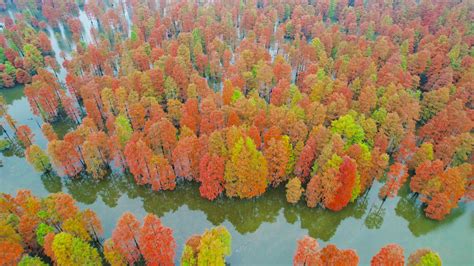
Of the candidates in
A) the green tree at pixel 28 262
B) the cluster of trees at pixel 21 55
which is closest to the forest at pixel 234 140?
the green tree at pixel 28 262

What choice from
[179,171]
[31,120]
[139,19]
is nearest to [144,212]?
[179,171]

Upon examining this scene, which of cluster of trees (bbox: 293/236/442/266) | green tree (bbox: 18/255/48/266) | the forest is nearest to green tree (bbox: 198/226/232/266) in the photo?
the forest

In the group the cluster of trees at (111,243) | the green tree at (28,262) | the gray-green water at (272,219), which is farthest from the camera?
the gray-green water at (272,219)

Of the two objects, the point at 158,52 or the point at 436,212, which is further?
the point at 158,52

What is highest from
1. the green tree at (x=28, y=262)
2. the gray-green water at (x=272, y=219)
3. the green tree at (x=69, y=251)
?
the green tree at (x=69, y=251)

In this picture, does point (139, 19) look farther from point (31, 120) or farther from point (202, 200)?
point (202, 200)

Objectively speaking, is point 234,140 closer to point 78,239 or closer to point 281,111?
point 281,111

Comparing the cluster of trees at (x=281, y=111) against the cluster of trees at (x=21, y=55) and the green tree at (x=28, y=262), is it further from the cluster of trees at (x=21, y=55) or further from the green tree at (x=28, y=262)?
the green tree at (x=28, y=262)
